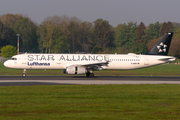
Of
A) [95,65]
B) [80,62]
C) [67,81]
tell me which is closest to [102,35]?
[80,62]

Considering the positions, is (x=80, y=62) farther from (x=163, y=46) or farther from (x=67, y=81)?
(x=163, y=46)

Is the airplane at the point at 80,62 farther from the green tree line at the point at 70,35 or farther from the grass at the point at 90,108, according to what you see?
the green tree line at the point at 70,35

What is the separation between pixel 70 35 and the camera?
455ft

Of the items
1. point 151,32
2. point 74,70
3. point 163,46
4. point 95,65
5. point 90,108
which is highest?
point 151,32

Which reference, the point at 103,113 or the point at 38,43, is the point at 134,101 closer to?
the point at 103,113

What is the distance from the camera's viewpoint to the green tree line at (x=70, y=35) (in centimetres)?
13012

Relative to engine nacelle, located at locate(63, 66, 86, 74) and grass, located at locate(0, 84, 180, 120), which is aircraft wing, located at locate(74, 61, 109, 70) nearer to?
engine nacelle, located at locate(63, 66, 86, 74)

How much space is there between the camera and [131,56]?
139 ft

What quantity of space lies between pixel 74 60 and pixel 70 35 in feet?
328

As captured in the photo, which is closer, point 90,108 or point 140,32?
point 90,108

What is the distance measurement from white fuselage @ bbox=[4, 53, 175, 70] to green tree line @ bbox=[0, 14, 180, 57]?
259 feet

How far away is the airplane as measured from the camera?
39.0 m

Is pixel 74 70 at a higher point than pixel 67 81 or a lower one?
higher

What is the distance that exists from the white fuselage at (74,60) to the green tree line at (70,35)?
259 feet
